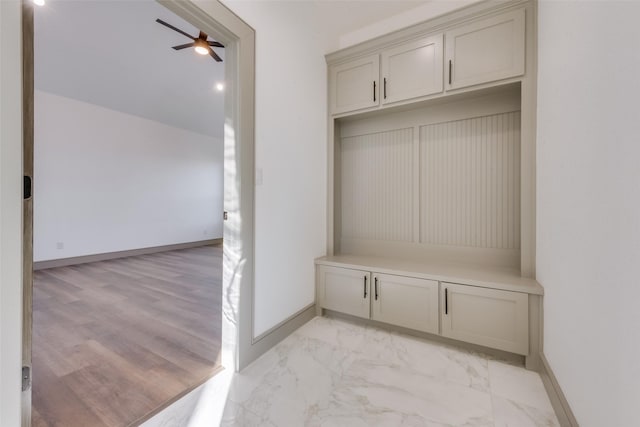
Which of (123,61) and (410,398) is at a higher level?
(123,61)

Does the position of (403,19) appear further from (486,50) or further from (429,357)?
(429,357)

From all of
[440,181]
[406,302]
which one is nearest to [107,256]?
[406,302]

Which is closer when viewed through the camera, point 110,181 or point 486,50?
point 486,50

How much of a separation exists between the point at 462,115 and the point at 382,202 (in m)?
1.06

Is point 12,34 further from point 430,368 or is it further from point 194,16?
point 430,368

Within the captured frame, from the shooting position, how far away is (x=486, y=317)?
1.87 metres

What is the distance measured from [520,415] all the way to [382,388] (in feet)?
2.27

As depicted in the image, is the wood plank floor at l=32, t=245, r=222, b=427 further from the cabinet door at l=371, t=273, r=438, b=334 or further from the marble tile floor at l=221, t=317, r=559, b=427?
the cabinet door at l=371, t=273, r=438, b=334

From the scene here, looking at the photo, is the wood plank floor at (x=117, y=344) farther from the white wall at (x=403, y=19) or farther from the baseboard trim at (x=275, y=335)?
the white wall at (x=403, y=19)

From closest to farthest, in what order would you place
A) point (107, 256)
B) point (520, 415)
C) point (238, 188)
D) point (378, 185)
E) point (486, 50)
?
point (520, 415), point (238, 188), point (486, 50), point (378, 185), point (107, 256)

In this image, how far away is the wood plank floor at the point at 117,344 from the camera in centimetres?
144

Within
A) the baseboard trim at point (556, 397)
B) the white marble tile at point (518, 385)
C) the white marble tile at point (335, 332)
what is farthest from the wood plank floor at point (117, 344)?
the baseboard trim at point (556, 397)

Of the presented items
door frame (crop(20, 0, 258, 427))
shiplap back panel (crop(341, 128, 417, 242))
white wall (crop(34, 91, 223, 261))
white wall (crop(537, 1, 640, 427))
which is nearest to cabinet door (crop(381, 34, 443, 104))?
shiplap back panel (crop(341, 128, 417, 242))

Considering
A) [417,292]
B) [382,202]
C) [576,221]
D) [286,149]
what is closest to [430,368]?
[417,292]
